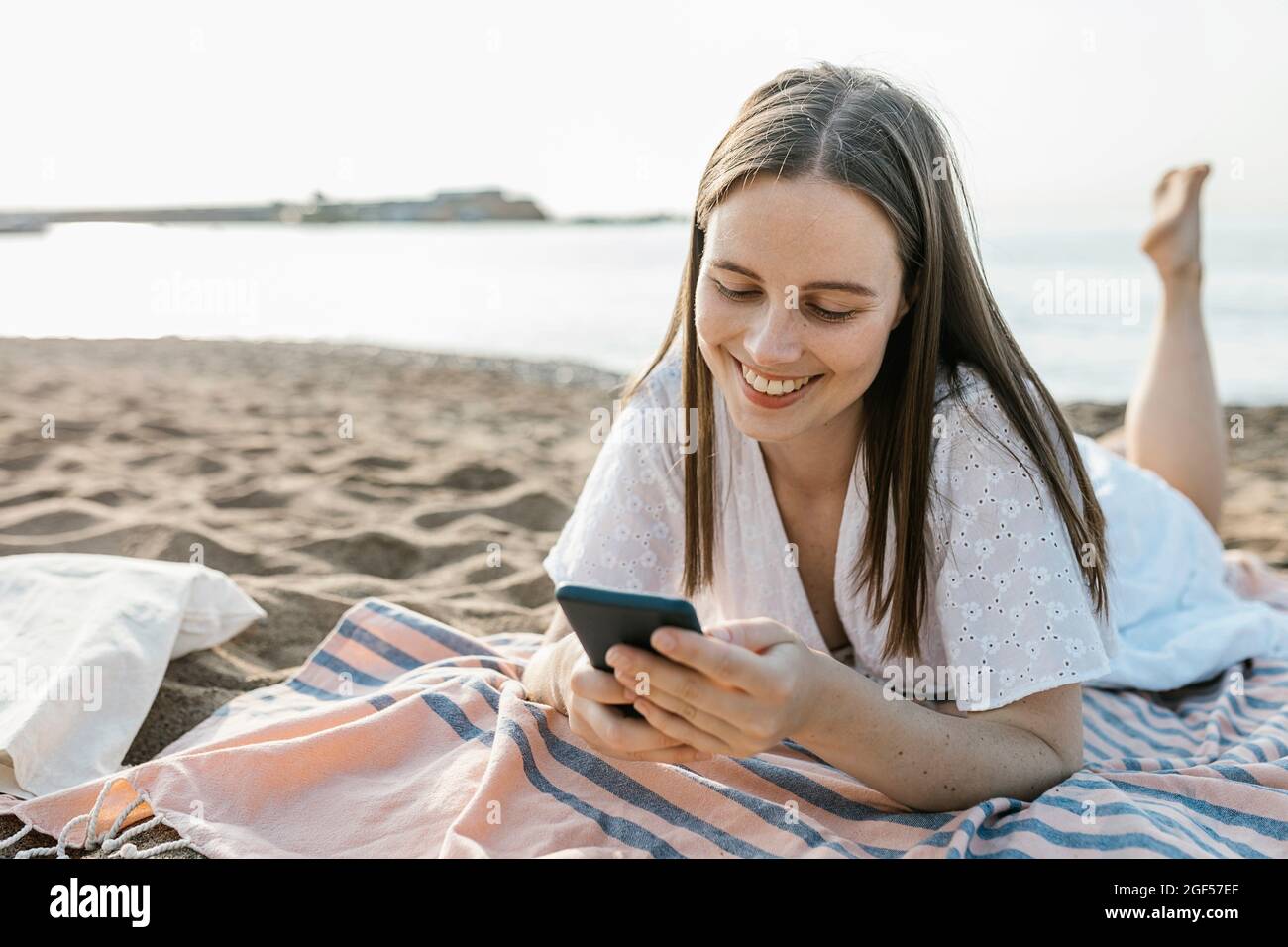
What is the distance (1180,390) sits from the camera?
383cm

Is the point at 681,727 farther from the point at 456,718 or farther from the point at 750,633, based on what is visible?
the point at 456,718

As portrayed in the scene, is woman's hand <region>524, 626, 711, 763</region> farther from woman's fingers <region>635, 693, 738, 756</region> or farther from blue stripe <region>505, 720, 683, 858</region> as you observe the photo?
blue stripe <region>505, 720, 683, 858</region>

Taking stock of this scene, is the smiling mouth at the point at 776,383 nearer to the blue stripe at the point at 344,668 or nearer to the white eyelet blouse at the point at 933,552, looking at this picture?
the white eyelet blouse at the point at 933,552

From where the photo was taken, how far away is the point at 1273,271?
51.6ft

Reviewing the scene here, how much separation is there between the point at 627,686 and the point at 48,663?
1675 millimetres

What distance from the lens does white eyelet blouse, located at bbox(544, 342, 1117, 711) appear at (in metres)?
1.99

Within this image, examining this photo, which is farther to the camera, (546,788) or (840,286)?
(546,788)

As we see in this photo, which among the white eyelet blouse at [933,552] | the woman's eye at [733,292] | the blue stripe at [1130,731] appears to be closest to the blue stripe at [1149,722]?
the blue stripe at [1130,731]

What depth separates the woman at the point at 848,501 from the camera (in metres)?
1.81

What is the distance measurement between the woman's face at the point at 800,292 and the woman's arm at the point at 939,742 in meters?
0.52

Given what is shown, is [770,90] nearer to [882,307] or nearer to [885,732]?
[882,307]

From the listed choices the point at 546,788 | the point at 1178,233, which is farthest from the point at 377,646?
the point at 1178,233

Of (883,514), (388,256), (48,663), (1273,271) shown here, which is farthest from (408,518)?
(388,256)

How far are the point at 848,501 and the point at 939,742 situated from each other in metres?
0.57
